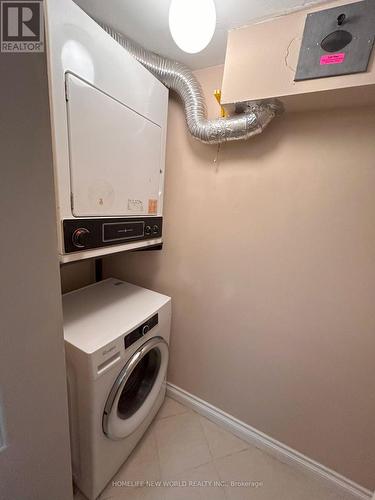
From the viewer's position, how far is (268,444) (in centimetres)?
129

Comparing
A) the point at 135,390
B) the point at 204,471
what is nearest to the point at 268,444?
the point at 204,471

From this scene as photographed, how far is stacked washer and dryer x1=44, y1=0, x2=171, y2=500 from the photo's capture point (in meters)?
0.73

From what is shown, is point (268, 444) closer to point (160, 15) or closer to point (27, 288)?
point (27, 288)

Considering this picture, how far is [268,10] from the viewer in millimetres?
830

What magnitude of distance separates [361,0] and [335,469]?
2.12 meters

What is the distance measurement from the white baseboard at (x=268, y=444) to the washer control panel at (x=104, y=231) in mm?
1261

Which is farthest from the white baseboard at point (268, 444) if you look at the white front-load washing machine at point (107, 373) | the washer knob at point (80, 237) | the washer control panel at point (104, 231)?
the washer knob at point (80, 237)

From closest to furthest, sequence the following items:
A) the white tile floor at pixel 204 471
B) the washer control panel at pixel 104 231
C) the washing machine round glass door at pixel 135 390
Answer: the washer control panel at pixel 104 231 < the washing machine round glass door at pixel 135 390 < the white tile floor at pixel 204 471

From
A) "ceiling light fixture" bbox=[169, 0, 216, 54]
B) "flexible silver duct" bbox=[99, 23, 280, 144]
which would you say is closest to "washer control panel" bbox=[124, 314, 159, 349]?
"flexible silver duct" bbox=[99, 23, 280, 144]

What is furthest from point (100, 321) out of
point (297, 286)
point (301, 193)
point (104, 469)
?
point (301, 193)

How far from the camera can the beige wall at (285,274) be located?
97 cm

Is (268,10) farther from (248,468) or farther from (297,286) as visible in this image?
(248,468)

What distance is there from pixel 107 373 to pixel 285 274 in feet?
3.24

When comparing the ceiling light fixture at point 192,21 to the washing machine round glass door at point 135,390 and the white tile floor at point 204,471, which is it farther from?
the white tile floor at point 204,471
